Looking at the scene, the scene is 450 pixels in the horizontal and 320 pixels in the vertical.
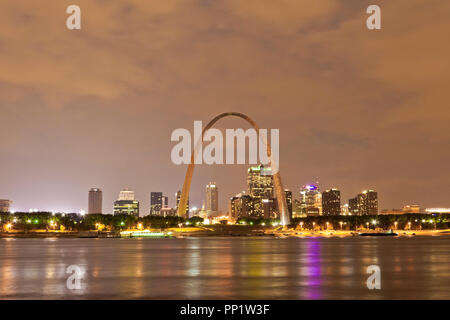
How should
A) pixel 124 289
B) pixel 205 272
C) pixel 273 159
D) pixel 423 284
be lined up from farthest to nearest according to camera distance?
pixel 273 159
pixel 205 272
pixel 423 284
pixel 124 289

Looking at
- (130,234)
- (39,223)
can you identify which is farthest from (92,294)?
(39,223)

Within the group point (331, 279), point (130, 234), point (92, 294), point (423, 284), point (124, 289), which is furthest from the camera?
point (130, 234)
